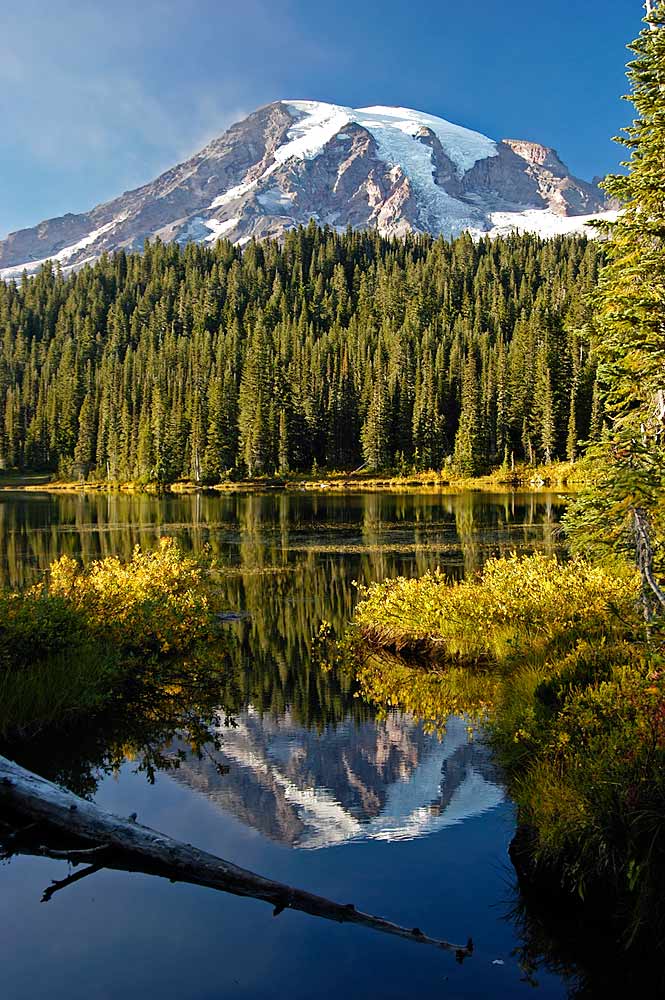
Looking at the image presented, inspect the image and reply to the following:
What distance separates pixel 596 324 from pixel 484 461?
317ft

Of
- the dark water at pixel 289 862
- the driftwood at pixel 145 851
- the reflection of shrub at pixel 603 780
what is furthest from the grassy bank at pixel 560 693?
the driftwood at pixel 145 851

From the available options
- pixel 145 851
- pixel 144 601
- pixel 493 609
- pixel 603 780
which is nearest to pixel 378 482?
pixel 493 609

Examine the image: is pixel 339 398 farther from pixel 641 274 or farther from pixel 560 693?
pixel 560 693

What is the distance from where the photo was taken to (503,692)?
14891mm

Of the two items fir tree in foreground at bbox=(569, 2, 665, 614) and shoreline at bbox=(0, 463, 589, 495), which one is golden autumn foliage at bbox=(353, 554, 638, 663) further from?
shoreline at bbox=(0, 463, 589, 495)

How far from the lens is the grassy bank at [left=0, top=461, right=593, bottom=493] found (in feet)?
334

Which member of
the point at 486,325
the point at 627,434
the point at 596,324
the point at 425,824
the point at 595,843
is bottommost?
the point at 425,824

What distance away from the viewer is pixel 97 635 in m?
17.3

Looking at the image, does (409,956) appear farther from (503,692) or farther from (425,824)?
A: (503,692)

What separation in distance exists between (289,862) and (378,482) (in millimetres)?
102439

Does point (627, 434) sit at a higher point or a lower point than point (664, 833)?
higher

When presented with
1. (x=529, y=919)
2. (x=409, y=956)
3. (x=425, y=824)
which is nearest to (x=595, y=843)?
(x=529, y=919)

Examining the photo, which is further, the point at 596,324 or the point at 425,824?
the point at 596,324

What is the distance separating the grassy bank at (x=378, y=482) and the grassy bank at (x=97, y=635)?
250 ft
